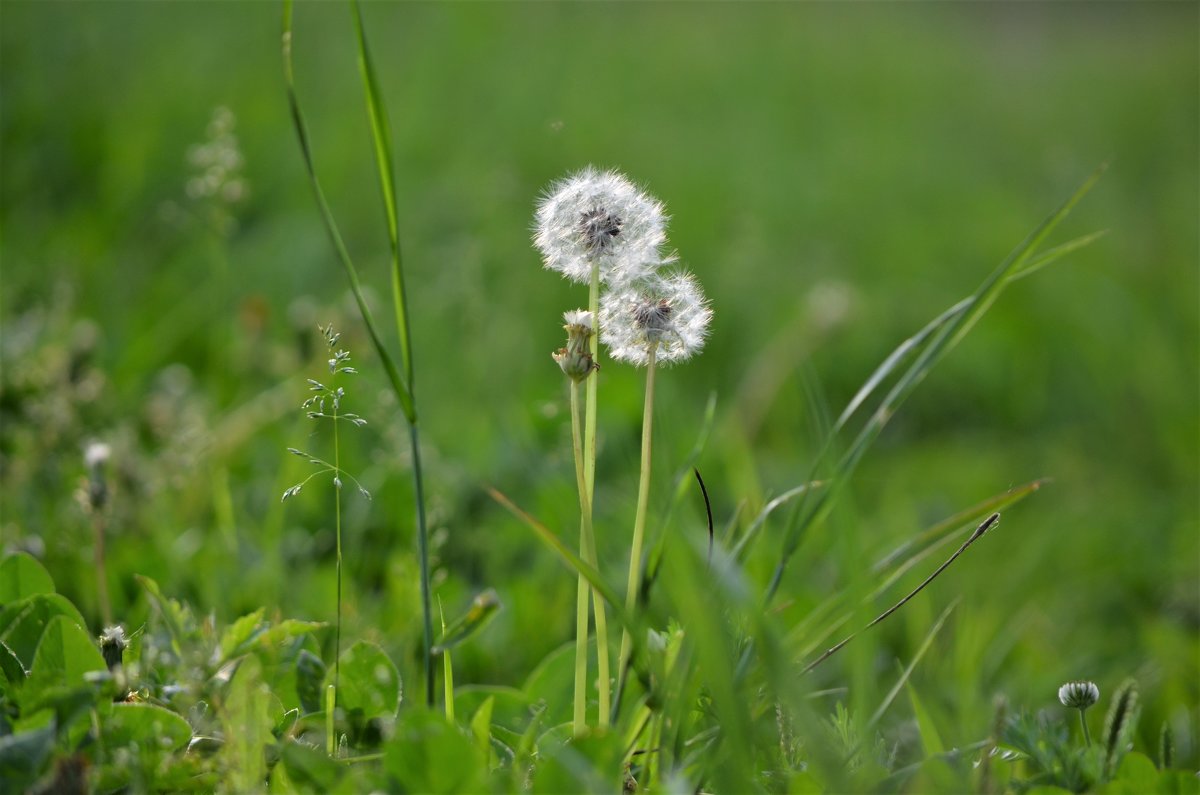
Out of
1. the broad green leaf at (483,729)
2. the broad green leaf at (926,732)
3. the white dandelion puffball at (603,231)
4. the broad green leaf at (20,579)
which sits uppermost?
the white dandelion puffball at (603,231)

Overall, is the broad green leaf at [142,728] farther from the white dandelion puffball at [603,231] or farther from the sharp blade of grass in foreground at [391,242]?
the white dandelion puffball at [603,231]

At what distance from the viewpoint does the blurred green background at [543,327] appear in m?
1.87

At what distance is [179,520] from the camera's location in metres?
2.03

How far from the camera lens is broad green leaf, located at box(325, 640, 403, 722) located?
105 cm

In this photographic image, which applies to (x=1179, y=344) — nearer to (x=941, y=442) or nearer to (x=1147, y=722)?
(x=941, y=442)

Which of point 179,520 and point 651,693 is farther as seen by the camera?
point 179,520

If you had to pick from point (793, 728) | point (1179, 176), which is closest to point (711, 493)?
point (793, 728)

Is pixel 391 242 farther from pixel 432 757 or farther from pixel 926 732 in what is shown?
pixel 926 732

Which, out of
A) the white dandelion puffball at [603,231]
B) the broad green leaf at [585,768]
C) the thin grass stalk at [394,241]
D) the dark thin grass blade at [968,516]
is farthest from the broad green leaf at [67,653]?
the dark thin grass blade at [968,516]

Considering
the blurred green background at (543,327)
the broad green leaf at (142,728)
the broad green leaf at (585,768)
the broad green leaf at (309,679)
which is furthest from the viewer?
the blurred green background at (543,327)

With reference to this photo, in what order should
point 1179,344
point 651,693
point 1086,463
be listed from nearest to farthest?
point 651,693
point 1086,463
point 1179,344

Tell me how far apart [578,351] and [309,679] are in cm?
46

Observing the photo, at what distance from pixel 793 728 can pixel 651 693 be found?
15cm

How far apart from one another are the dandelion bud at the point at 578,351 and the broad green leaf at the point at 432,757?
29cm
